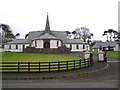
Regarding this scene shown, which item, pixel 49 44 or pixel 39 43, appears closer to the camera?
pixel 49 44

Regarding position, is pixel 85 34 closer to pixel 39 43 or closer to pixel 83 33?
pixel 83 33

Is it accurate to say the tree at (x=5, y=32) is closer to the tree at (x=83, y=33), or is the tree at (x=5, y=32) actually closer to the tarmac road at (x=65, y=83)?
the tree at (x=83, y=33)

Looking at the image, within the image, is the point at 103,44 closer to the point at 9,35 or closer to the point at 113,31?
the point at 113,31

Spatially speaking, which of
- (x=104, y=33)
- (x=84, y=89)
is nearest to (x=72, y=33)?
(x=104, y=33)

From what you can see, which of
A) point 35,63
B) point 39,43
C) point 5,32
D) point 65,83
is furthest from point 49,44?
point 5,32

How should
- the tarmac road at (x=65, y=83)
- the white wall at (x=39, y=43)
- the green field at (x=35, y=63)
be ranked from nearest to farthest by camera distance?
the tarmac road at (x=65, y=83) < the green field at (x=35, y=63) < the white wall at (x=39, y=43)

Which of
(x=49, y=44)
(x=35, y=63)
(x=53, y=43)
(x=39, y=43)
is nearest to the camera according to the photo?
(x=35, y=63)

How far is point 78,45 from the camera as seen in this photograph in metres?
77.1

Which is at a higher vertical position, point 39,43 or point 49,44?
point 39,43

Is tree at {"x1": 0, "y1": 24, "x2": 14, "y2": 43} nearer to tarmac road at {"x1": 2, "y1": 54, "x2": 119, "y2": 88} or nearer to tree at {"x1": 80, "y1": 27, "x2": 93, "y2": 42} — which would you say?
tree at {"x1": 80, "y1": 27, "x2": 93, "y2": 42}

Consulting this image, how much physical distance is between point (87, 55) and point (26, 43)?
51859mm

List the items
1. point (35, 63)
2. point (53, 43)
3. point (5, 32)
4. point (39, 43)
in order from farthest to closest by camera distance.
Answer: point (5, 32)
point (39, 43)
point (53, 43)
point (35, 63)

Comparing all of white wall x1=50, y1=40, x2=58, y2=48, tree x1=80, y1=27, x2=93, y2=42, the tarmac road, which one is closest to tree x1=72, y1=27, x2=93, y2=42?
tree x1=80, y1=27, x2=93, y2=42

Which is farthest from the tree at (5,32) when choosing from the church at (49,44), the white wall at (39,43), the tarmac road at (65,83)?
the tarmac road at (65,83)
